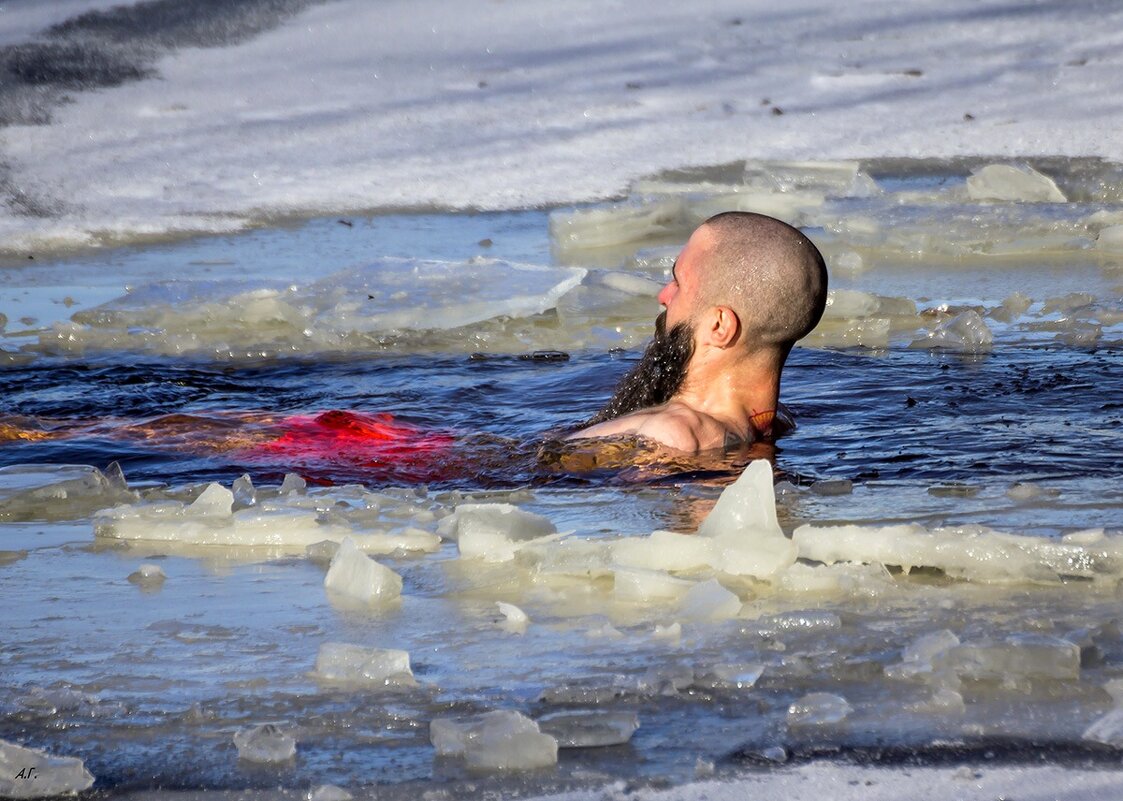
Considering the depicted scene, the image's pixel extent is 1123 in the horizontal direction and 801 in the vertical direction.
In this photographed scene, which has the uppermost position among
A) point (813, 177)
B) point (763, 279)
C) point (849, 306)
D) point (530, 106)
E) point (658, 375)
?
point (530, 106)

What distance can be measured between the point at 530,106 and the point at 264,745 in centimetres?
850

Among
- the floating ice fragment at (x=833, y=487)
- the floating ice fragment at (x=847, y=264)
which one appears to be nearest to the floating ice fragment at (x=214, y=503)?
the floating ice fragment at (x=833, y=487)

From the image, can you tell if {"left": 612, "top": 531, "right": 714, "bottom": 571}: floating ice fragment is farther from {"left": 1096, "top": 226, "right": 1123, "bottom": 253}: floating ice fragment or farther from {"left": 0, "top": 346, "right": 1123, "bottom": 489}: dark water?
{"left": 1096, "top": 226, "right": 1123, "bottom": 253}: floating ice fragment

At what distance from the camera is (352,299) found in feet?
19.8

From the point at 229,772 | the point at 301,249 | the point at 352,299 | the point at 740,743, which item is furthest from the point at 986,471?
the point at 301,249

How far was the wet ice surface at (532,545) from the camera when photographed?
80.6 inches

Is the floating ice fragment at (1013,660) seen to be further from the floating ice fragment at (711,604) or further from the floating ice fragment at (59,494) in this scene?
the floating ice fragment at (59,494)

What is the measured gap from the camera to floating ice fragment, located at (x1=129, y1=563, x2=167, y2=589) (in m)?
2.79

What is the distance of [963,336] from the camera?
5.34 m

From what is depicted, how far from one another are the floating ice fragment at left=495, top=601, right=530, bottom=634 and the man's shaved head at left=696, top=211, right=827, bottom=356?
1.87 meters

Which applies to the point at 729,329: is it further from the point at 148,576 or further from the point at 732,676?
the point at 732,676

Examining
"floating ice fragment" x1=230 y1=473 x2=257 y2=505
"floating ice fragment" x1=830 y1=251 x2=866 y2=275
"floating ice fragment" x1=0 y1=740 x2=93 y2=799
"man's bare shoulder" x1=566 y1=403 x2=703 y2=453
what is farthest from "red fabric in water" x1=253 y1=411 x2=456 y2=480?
"floating ice fragment" x1=830 y1=251 x2=866 y2=275

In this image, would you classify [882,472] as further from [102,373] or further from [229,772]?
[102,373]

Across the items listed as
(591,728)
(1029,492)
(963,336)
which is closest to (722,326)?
(1029,492)
